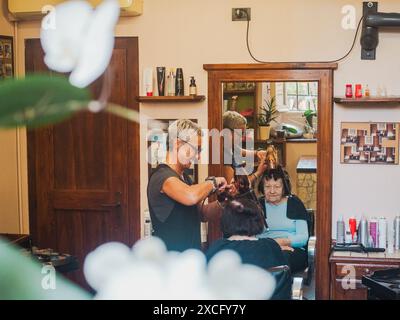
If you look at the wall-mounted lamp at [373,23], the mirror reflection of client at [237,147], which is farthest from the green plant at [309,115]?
the wall-mounted lamp at [373,23]

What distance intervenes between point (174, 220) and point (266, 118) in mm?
666

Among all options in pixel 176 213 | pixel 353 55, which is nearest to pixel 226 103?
pixel 353 55

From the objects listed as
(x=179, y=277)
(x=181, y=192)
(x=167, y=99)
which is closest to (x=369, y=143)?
(x=167, y=99)

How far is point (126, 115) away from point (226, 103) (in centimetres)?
41

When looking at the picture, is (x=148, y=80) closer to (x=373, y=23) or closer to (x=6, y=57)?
(x=6, y=57)

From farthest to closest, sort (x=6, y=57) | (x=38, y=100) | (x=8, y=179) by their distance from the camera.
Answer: (x=8, y=179), (x=6, y=57), (x=38, y=100)

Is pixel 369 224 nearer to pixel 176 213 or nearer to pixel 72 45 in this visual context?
pixel 176 213

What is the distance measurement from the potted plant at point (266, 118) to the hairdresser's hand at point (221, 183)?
23cm

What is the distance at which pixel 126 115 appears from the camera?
2672mm

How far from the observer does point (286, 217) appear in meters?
2.61

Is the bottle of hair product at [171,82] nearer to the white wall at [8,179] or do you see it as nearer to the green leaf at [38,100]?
the white wall at [8,179]

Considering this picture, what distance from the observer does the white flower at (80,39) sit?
79.4 inches
